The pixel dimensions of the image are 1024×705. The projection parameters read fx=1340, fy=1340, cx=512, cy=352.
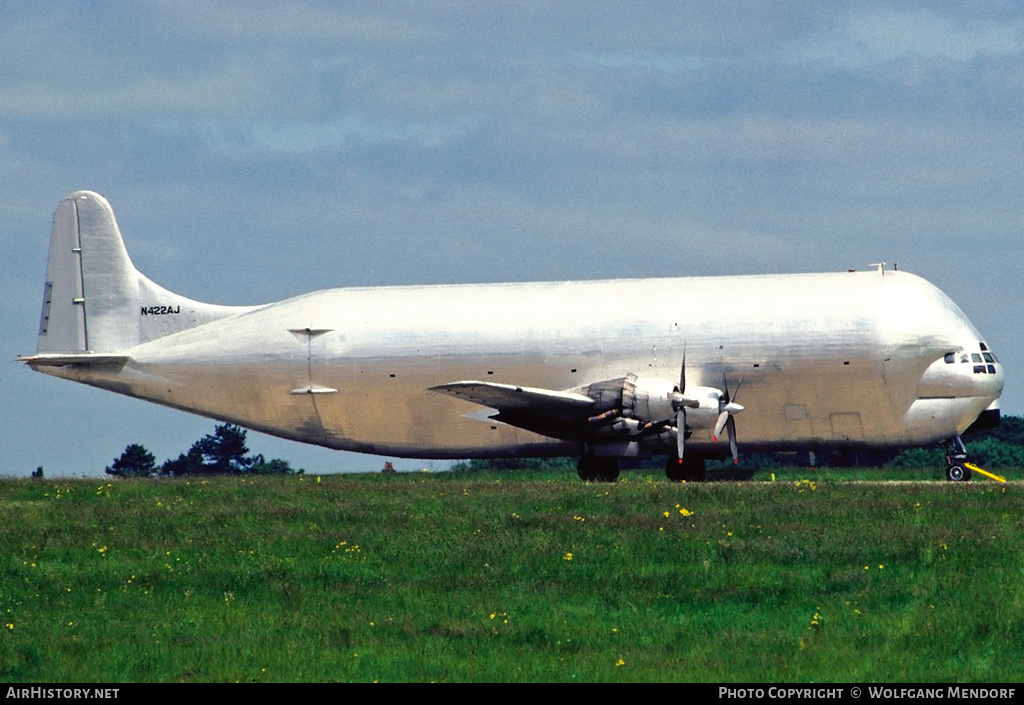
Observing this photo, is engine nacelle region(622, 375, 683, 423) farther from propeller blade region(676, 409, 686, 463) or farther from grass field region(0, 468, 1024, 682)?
grass field region(0, 468, 1024, 682)

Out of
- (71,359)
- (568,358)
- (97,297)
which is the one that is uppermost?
(97,297)

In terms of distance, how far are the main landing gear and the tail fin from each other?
2467 cm

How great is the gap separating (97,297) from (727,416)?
76.7ft

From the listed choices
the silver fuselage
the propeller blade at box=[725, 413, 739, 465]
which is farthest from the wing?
the propeller blade at box=[725, 413, 739, 465]

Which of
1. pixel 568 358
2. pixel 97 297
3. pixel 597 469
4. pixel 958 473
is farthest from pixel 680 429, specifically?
pixel 97 297

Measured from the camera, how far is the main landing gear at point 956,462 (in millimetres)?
42375

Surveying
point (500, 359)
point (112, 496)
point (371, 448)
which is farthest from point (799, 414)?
point (112, 496)

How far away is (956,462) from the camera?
42719 millimetres

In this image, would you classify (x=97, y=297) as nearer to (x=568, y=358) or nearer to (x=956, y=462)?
(x=568, y=358)

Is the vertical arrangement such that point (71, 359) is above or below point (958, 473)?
above

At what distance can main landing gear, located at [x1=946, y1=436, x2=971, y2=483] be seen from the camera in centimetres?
4238

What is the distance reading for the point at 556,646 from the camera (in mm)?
18688

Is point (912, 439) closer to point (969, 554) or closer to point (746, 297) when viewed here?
point (746, 297)
